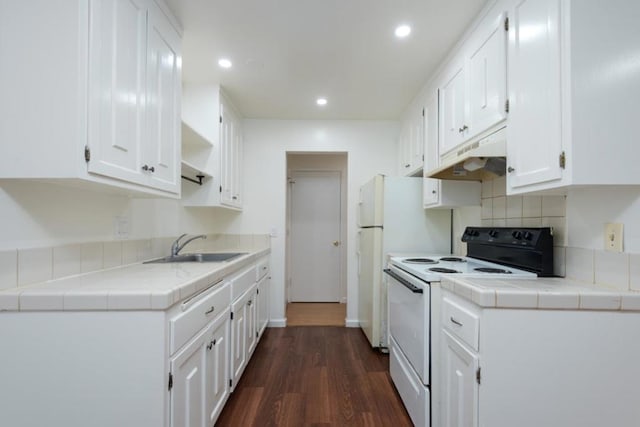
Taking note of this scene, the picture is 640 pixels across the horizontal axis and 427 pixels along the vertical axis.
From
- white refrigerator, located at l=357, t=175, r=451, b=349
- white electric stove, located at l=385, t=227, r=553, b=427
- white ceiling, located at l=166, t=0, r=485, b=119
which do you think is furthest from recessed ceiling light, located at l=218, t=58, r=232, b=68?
white electric stove, located at l=385, t=227, r=553, b=427

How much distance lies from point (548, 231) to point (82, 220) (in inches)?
88.7

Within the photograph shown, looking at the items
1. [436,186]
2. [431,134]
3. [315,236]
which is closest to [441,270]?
[436,186]

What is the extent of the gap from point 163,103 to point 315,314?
2.97 m

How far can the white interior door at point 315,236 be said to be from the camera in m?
4.26

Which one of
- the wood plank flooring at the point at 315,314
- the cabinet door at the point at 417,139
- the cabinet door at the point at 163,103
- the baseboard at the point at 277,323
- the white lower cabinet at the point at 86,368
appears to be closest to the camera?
the white lower cabinet at the point at 86,368

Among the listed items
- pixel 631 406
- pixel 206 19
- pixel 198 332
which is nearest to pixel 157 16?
pixel 206 19

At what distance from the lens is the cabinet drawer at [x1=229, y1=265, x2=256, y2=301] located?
5.99 feet

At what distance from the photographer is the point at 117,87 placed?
1.17 metres

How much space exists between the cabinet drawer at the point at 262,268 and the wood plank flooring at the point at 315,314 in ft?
2.71

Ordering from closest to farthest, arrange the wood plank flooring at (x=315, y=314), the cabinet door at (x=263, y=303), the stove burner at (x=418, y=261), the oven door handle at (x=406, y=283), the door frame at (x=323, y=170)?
1. the oven door handle at (x=406, y=283)
2. the stove burner at (x=418, y=261)
3. the cabinet door at (x=263, y=303)
4. the wood plank flooring at (x=315, y=314)
5. the door frame at (x=323, y=170)

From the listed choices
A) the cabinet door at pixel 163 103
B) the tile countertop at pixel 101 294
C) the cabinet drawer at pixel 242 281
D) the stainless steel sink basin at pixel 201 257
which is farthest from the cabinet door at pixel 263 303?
the tile countertop at pixel 101 294

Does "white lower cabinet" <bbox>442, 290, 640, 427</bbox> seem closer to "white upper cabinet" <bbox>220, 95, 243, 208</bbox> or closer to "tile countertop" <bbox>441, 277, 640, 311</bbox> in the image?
"tile countertop" <bbox>441, 277, 640, 311</bbox>

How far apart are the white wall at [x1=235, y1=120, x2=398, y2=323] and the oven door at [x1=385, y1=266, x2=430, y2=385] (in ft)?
4.20

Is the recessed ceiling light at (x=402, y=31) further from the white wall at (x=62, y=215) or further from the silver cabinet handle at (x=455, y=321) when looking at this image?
the white wall at (x=62, y=215)
